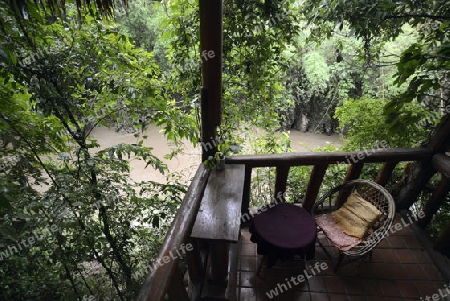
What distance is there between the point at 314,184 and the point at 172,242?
1685mm

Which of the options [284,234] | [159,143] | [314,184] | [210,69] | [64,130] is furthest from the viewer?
[159,143]

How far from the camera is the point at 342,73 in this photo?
8.66 m

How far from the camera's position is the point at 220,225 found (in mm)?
1380

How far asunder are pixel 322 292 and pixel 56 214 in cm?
207

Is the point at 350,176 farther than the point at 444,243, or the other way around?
the point at 350,176

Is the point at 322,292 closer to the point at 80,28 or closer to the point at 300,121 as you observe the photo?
the point at 80,28

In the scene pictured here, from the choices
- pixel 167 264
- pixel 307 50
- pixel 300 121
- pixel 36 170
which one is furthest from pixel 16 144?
pixel 300 121

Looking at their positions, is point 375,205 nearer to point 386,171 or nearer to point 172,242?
point 386,171

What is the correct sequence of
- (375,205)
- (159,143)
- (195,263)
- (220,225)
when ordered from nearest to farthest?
(220,225) < (195,263) < (375,205) < (159,143)

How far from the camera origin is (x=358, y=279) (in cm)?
205

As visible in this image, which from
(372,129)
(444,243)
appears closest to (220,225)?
(444,243)

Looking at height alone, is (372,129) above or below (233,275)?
above

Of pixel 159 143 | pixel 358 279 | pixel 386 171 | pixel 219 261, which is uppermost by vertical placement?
pixel 386 171

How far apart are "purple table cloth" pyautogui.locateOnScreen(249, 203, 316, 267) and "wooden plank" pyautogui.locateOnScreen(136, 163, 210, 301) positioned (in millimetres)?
677
